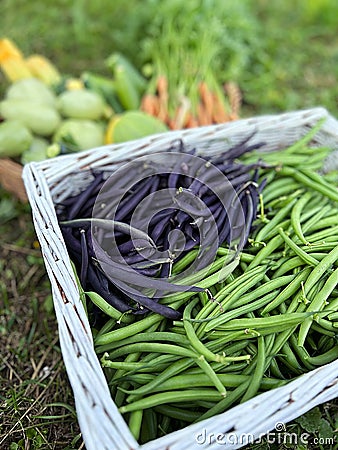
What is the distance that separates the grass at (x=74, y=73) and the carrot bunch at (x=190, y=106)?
1.04 feet

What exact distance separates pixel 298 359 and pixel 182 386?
38cm

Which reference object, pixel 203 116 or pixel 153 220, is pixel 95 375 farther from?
pixel 203 116

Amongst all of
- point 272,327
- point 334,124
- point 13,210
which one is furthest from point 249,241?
point 13,210

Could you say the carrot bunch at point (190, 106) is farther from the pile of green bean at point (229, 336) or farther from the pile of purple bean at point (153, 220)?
the pile of green bean at point (229, 336)

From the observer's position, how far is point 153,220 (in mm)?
1673

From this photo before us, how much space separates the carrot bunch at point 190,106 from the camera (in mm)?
2910

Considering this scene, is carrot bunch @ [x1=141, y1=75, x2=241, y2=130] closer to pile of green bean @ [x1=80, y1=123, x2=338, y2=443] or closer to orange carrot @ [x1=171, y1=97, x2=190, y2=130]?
orange carrot @ [x1=171, y1=97, x2=190, y2=130]

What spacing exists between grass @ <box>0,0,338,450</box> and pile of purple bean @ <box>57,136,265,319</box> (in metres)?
0.52

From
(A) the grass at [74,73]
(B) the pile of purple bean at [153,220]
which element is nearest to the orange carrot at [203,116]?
(A) the grass at [74,73]

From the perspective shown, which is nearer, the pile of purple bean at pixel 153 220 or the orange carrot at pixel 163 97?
the pile of purple bean at pixel 153 220

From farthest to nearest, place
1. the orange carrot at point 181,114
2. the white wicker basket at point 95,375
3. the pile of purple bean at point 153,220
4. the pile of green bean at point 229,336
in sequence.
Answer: the orange carrot at point 181,114
the pile of purple bean at point 153,220
the pile of green bean at point 229,336
the white wicker basket at point 95,375

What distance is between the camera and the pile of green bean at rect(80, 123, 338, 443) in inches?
54.2

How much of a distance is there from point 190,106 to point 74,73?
1053 mm

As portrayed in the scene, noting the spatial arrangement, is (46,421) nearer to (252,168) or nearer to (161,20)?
(252,168)
